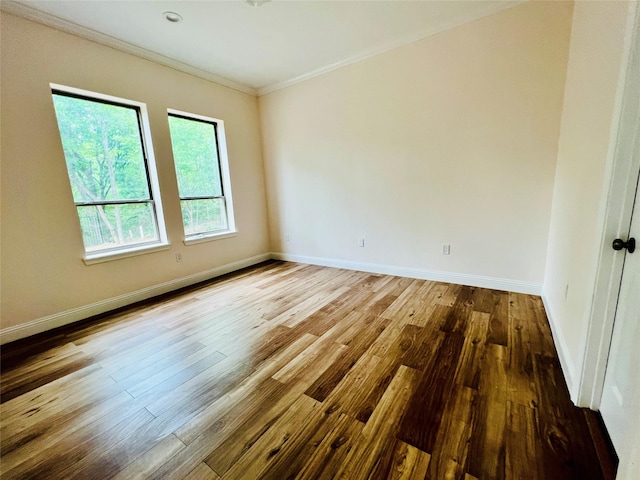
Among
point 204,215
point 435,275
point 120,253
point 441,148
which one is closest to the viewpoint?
point 120,253

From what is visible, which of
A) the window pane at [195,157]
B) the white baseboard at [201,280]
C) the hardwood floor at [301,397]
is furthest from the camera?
the window pane at [195,157]

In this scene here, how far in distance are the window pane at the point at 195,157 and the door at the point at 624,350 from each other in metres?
4.01

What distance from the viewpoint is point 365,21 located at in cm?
260

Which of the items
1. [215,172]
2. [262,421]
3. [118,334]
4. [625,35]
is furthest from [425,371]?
[215,172]

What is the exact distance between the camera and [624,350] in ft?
3.71

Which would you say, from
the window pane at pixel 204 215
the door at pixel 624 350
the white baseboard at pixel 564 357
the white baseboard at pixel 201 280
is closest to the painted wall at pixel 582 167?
the white baseboard at pixel 564 357

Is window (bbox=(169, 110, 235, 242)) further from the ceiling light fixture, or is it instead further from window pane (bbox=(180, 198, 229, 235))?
the ceiling light fixture

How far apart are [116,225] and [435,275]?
374 cm

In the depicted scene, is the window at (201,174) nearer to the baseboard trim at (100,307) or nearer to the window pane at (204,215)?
the window pane at (204,215)

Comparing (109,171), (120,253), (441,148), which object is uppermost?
(441,148)

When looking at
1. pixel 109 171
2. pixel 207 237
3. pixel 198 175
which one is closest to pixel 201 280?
pixel 207 237

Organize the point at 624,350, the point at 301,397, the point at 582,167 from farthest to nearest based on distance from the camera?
the point at 582,167 < the point at 301,397 < the point at 624,350

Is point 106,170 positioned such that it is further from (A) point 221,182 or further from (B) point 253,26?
(B) point 253,26

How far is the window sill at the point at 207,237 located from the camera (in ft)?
11.6
